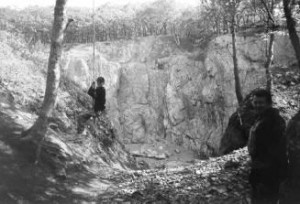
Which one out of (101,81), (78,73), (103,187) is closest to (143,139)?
(78,73)

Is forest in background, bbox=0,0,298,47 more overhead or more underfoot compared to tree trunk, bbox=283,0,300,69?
more overhead

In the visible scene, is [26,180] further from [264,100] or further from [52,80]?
[264,100]

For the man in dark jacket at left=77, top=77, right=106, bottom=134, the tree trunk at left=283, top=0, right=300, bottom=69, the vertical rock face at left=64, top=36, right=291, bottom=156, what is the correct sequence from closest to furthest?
1. the tree trunk at left=283, top=0, right=300, bottom=69
2. the man in dark jacket at left=77, top=77, right=106, bottom=134
3. the vertical rock face at left=64, top=36, right=291, bottom=156

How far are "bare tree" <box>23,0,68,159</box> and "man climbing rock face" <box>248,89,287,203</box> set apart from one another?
4.76 m

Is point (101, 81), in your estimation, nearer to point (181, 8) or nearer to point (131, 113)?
point (131, 113)

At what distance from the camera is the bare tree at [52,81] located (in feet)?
27.2

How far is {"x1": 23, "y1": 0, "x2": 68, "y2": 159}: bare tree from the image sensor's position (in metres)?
8.28

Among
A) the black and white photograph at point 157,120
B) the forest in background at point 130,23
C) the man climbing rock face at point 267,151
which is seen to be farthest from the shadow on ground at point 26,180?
the forest in background at point 130,23

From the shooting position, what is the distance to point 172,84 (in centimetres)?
3912

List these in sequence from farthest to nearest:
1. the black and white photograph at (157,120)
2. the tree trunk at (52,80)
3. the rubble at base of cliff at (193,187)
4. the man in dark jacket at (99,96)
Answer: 1. the man in dark jacket at (99,96)
2. the tree trunk at (52,80)
3. the rubble at base of cliff at (193,187)
4. the black and white photograph at (157,120)

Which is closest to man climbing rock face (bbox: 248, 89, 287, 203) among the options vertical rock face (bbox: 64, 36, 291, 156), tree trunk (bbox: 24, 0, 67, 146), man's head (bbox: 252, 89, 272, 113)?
man's head (bbox: 252, 89, 272, 113)

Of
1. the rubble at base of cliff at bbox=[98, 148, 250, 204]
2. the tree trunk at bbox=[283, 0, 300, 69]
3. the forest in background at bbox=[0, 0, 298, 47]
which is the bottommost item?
the rubble at base of cliff at bbox=[98, 148, 250, 204]

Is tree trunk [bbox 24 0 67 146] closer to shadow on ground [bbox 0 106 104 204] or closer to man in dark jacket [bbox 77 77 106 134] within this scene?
shadow on ground [bbox 0 106 104 204]

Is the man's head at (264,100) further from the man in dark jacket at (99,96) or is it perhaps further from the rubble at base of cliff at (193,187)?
the man in dark jacket at (99,96)
